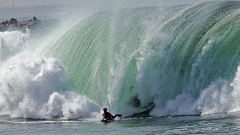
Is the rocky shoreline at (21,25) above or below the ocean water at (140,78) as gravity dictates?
above

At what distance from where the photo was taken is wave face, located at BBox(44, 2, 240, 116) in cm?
1510

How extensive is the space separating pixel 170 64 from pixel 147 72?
43.1 inches

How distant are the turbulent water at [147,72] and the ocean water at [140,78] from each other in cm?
4

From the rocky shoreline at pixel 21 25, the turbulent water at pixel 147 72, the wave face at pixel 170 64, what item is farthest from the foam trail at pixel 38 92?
the rocky shoreline at pixel 21 25

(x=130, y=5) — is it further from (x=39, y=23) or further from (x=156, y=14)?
(x=39, y=23)

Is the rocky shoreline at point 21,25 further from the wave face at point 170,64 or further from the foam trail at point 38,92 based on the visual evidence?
the wave face at point 170,64

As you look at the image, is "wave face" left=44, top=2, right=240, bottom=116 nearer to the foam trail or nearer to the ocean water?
the ocean water

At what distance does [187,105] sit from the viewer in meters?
15.2

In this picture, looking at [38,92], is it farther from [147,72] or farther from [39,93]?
[147,72]

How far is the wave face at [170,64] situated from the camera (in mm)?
15102

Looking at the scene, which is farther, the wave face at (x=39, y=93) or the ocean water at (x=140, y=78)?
the wave face at (x=39, y=93)

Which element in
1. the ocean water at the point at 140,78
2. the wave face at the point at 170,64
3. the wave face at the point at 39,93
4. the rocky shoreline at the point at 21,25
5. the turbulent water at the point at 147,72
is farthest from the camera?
the rocky shoreline at the point at 21,25

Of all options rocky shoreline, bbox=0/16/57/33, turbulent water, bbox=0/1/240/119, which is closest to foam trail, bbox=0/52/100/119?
turbulent water, bbox=0/1/240/119

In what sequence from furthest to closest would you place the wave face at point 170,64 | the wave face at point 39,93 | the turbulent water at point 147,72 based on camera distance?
1. the wave face at point 39,93
2. the turbulent water at point 147,72
3. the wave face at point 170,64
